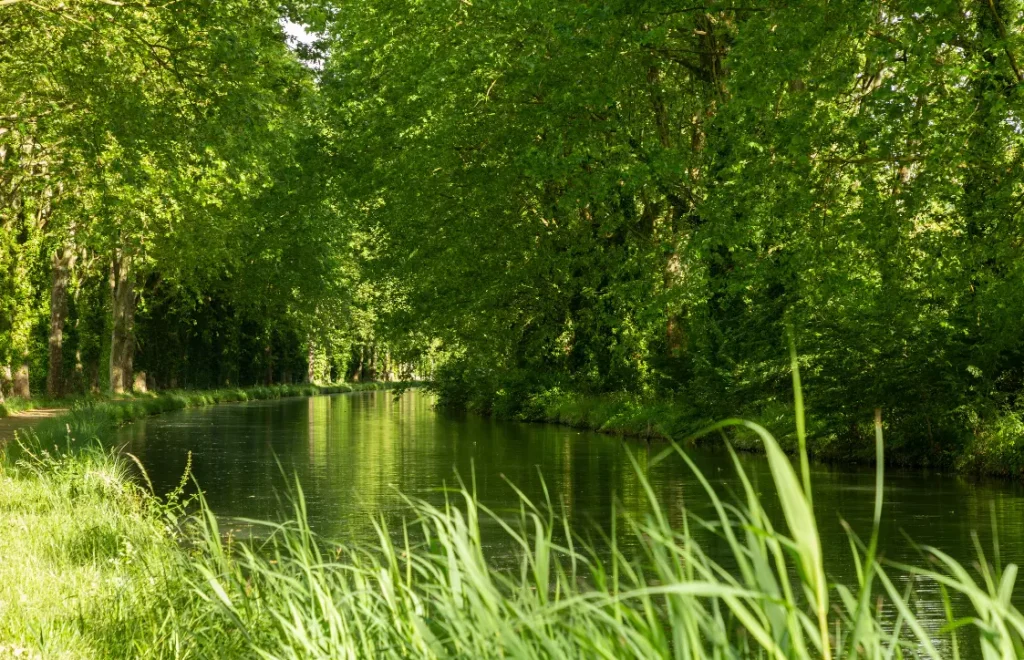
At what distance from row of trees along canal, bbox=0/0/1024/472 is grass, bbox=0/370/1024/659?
247 inches

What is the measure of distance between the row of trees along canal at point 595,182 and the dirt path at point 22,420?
6.22ft

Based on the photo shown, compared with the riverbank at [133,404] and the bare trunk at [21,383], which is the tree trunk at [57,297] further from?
the riverbank at [133,404]

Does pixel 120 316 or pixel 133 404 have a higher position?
pixel 120 316

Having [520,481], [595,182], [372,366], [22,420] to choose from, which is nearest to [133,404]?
Answer: [22,420]

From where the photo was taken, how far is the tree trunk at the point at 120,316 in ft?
137

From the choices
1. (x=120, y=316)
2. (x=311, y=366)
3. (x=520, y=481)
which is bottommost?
(x=520, y=481)

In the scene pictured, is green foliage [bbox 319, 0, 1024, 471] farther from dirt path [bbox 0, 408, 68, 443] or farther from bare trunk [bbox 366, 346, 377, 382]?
bare trunk [bbox 366, 346, 377, 382]

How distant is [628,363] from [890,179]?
46.7 feet

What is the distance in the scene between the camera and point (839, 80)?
692 inches

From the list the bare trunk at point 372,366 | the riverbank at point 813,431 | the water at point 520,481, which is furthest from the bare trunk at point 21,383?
the bare trunk at point 372,366

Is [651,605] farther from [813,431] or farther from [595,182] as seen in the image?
[595,182]

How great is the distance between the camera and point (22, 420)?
28719 mm

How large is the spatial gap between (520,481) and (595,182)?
839 centimetres

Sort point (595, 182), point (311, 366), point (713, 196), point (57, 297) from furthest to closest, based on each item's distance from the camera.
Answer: point (311, 366)
point (57, 297)
point (595, 182)
point (713, 196)
